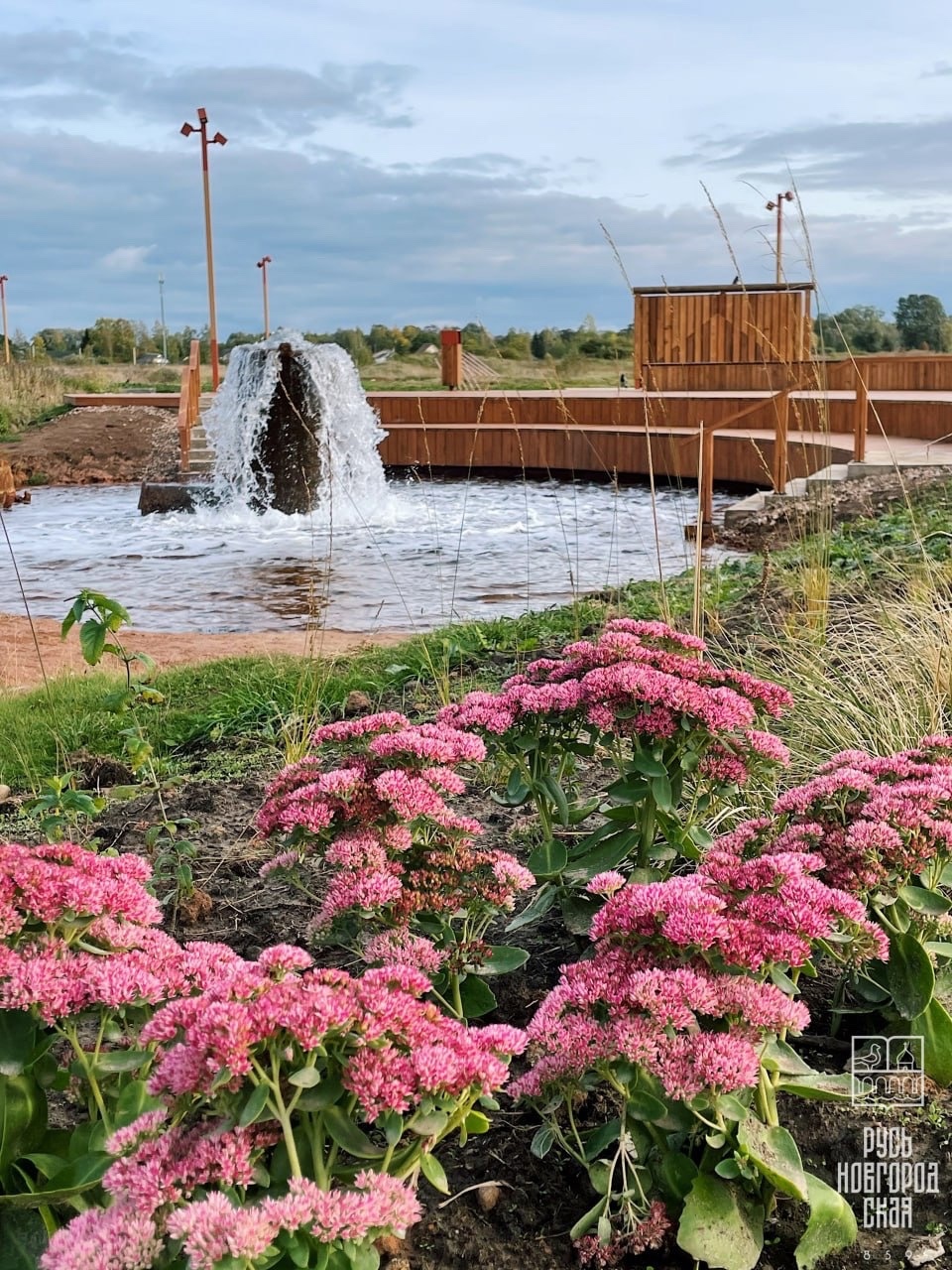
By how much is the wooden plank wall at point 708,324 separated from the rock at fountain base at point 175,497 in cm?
819

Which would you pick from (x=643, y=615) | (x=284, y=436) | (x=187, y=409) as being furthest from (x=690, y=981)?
(x=187, y=409)

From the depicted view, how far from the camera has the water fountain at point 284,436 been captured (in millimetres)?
13430

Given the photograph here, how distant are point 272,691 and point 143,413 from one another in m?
16.7

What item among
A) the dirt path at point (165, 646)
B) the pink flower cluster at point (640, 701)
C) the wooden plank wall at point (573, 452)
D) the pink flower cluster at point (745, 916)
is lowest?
the dirt path at point (165, 646)

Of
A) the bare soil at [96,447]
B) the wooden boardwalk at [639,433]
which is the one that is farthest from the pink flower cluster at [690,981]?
the bare soil at [96,447]

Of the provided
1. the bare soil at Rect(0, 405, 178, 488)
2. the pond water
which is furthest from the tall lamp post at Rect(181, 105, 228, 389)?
the pond water

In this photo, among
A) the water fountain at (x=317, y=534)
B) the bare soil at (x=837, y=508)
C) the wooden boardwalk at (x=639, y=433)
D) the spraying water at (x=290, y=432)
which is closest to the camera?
the water fountain at (x=317, y=534)

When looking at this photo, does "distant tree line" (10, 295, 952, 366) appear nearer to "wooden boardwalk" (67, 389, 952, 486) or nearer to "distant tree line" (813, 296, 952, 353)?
"distant tree line" (813, 296, 952, 353)

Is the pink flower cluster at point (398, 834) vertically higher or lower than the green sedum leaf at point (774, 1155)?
higher

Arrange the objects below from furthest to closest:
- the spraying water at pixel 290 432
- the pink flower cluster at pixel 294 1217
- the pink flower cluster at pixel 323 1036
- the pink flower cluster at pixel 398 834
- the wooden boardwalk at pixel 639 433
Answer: the spraying water at pixel 290 432
the wooden boardwalk at pixel 639 433
the pink flower cluster at pixel 398 834
the pink flower cluster at pixel 323 1036
the pink flower cluster at pixel 294 1217

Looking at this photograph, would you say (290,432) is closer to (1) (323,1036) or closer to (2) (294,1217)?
(1) (323,1036)

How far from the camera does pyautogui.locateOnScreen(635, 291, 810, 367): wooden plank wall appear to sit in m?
19.4

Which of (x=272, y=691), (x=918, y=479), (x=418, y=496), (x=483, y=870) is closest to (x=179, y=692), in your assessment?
(x=272, y=691)

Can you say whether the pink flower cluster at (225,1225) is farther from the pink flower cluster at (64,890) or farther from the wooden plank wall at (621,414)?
the wooden plank wall at (621,414)
